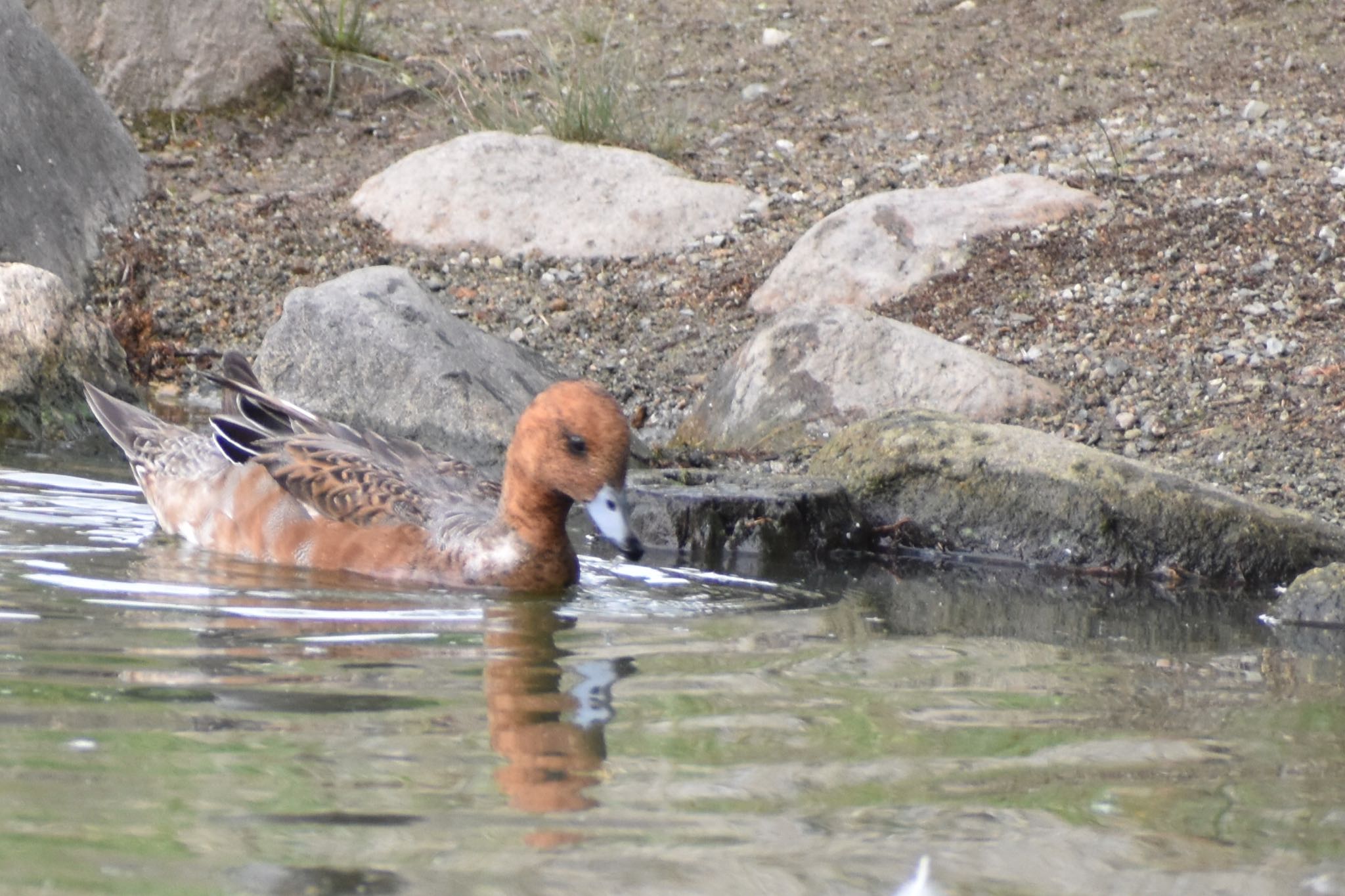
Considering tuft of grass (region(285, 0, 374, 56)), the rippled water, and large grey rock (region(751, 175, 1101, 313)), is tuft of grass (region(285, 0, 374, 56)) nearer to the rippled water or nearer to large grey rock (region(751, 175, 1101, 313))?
large grey rock (region(751, 175, 1101, 313))

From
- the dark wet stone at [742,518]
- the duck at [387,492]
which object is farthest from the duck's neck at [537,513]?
the dark wet stone at [742,518]

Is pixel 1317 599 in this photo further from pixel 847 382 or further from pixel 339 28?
pixel 339 28

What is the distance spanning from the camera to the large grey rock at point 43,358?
7418mm

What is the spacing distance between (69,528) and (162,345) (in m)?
3.99

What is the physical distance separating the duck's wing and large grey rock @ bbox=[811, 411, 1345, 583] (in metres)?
1.53

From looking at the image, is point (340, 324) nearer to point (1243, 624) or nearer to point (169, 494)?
point (169, 494)

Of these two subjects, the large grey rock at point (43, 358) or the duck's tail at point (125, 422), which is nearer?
the duck's tail at point (125, 422)

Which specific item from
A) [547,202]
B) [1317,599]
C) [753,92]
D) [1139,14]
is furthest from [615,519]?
[1139,14]

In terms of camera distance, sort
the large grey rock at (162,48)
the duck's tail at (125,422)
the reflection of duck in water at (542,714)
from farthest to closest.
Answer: the large grey rock at (162,48)
the duck's tail at (125,422)
the reflection of duck in water at (542,714)

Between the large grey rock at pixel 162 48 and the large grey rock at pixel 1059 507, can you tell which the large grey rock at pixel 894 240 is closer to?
the large grey rock at pixel 1059 507

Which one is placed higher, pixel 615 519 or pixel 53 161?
pixel 53 161

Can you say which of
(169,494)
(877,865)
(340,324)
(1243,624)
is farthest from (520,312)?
(877,865)

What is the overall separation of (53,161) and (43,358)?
10.9 ft

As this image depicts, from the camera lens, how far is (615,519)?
187 inches
